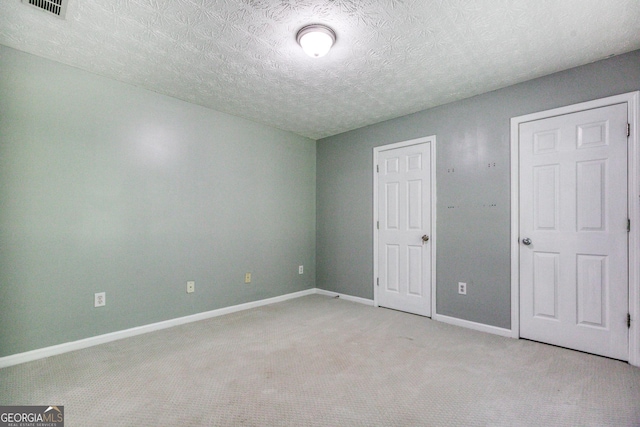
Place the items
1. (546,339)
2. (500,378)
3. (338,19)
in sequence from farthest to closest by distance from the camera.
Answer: (546,339), (500,378), (338,19)

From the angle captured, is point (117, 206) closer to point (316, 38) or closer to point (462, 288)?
point (316, 38)

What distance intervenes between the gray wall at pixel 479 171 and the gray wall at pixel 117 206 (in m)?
1.78

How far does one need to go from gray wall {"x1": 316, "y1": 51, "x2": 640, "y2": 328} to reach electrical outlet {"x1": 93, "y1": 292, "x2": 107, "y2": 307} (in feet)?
9.72

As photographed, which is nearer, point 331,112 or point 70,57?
point 70,57

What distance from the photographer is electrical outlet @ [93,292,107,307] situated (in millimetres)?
2719

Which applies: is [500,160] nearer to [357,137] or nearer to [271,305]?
[357,137]

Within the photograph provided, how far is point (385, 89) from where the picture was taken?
302 centimetres

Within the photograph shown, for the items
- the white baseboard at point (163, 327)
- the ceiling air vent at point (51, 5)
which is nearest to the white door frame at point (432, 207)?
the white baseboard at point (163, 327)

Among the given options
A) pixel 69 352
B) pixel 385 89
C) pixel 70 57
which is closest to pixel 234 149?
pixel 70 57

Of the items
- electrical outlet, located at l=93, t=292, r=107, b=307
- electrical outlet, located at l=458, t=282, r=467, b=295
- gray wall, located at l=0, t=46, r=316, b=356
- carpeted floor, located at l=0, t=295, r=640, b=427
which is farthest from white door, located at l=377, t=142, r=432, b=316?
electrical outlet, located at l=93, t=292, r=107, b=307

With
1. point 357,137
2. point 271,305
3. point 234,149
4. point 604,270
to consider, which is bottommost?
point 271,305

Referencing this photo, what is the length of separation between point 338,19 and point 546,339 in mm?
3191

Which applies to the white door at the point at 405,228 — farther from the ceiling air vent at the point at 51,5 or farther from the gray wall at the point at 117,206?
the ceiling air vent at the point at 51,5

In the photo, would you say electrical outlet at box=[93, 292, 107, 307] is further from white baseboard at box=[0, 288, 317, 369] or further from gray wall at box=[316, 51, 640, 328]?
gray wall at box=[316, 51, 640, 328]
